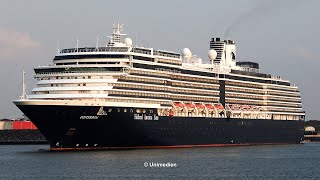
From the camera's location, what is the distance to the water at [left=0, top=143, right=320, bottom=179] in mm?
73938

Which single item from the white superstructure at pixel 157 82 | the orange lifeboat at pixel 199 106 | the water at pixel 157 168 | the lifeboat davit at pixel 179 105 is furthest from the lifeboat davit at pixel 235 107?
the water at pixel 157 168

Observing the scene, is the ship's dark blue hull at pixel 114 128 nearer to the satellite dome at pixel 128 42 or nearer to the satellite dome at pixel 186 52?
the satellite dome at pixel 128 42

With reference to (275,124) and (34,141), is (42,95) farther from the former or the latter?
(34,141)

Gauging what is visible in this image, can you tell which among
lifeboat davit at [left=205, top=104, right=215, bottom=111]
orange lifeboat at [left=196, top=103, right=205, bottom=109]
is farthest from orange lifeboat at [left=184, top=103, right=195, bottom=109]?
lifeboat davit at [left=205, top=104, right=215, bottom=111]

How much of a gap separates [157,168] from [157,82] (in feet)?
109

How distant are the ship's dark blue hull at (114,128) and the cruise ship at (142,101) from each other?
4.7 inches

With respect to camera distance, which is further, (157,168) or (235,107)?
(235,107)

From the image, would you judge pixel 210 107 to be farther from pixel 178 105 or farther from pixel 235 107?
pixel 178 105

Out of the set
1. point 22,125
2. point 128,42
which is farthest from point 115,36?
point 22,125

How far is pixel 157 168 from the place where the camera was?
7969cm

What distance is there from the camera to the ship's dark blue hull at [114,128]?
99.7 m

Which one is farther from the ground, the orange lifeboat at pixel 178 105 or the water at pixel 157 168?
the orange lifeboat at pixel 178 105

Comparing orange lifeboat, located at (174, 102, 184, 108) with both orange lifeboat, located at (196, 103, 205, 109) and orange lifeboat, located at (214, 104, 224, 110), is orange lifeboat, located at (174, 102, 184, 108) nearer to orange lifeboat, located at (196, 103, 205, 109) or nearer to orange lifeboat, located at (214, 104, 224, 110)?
orange lifeboat, located at (196, 103, 205, 109)

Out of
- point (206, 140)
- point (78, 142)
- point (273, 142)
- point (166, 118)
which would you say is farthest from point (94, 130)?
point (273, 142)
